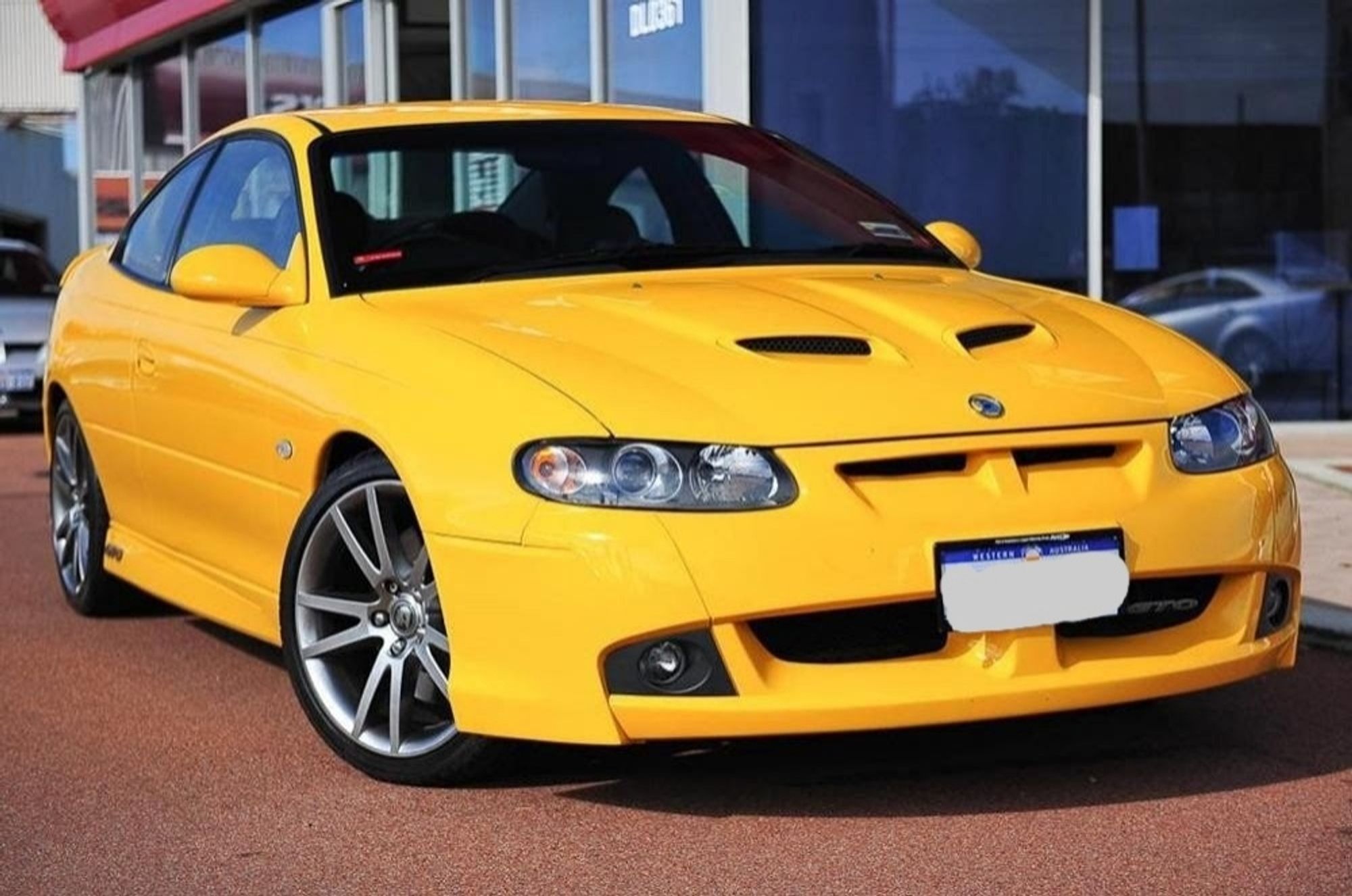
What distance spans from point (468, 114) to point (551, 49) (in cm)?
812

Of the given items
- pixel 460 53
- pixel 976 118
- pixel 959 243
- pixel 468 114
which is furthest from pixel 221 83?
pixel 959 243

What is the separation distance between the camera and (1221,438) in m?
4.96

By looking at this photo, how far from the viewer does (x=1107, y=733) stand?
540 cm

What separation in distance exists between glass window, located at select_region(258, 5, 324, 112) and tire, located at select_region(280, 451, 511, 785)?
43.6 ft

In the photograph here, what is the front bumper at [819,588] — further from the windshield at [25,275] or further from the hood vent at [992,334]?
the windshield at [25,275]

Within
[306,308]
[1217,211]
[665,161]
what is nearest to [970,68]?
[1217,211]

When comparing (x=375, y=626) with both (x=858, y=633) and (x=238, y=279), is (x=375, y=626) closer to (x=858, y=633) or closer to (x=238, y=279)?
(x=238, y=279)

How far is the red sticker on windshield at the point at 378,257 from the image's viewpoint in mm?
5703

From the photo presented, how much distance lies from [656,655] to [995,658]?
25.1 inches

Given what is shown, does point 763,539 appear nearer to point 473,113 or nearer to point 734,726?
point 734,726

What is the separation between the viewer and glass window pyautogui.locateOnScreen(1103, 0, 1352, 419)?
12.7 metres

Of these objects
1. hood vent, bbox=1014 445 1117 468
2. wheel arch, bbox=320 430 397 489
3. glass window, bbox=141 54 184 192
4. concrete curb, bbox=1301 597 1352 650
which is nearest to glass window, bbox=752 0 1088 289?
concrete curb, bbox=1301 597 1352 650

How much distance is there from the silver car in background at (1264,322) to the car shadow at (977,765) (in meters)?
7.34

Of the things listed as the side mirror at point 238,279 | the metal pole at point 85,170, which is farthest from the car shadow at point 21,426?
the side mirror at point 238,279
